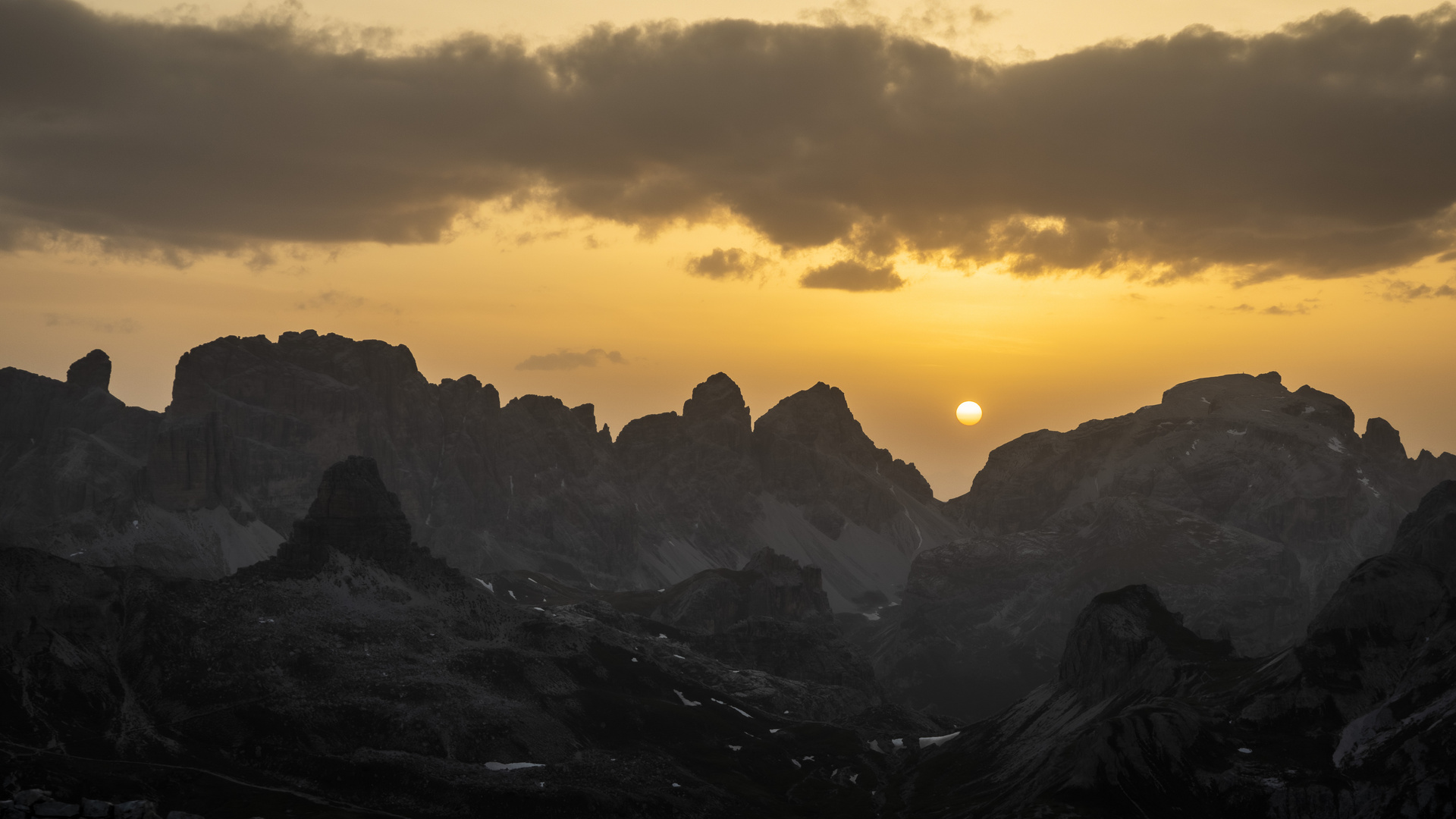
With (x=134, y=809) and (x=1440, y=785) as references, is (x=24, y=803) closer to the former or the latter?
(x=134, y=809)

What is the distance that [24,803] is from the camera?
94.9m

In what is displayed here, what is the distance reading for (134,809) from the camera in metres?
97.3

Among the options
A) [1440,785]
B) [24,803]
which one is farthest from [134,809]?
[1440,785]

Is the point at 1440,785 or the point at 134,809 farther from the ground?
the point at 134,809

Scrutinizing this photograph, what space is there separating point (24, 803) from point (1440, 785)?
587 feet

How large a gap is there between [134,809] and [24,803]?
677cm

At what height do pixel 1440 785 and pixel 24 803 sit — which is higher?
pixel 24 803

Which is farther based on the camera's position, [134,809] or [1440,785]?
[1440,785]

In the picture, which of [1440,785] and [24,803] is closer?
[24,803]

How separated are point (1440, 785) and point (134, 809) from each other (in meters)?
172
